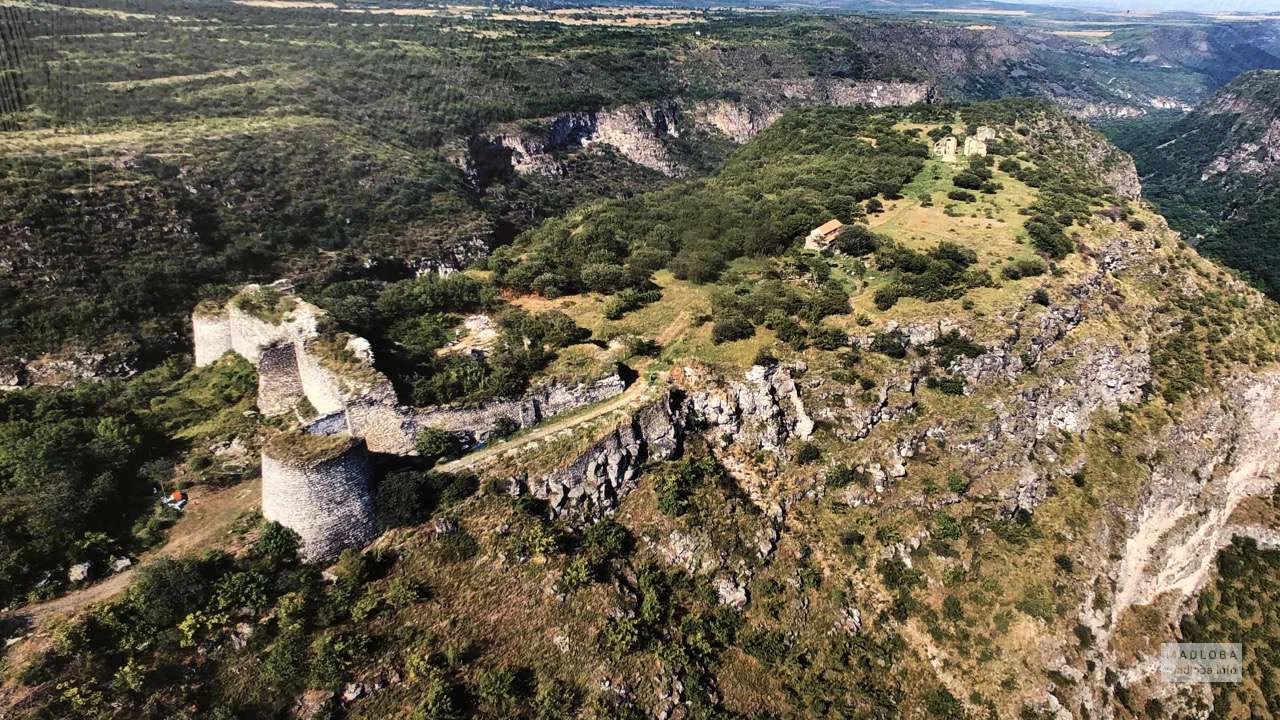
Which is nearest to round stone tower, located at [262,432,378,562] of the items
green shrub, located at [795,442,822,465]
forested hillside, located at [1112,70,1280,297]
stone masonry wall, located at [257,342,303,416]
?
stone masonry wall, located at [257,342,303,416]

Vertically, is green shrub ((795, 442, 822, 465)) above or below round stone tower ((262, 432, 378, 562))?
below

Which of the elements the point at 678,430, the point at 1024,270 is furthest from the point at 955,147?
the point at 678,430

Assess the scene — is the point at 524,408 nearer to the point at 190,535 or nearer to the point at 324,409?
the point at 324,409

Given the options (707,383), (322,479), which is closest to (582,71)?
(707,383)

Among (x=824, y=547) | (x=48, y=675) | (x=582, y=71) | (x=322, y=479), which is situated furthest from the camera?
(x=582, y=71)

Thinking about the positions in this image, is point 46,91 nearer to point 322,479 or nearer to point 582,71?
point 322,479

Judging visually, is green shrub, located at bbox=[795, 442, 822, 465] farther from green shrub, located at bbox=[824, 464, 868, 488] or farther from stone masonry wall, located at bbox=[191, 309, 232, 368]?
stone masonry wall, located at bbox=[191, 309, 232, 368]
